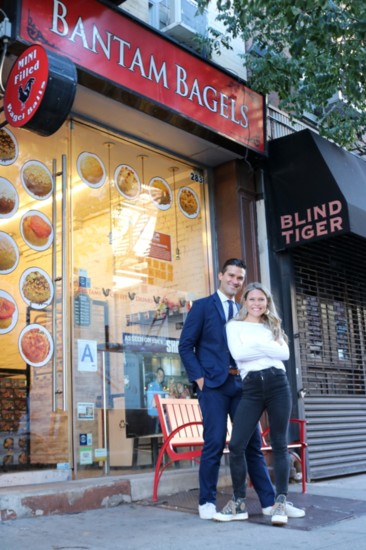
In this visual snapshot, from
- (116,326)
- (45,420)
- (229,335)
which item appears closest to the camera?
(229,335)

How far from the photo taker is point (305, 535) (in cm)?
402

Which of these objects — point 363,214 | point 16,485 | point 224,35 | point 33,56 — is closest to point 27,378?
point 16,485

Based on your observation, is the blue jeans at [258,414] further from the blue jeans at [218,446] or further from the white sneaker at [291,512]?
the white sneaker at [291,512]

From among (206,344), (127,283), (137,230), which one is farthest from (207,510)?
(137,230)

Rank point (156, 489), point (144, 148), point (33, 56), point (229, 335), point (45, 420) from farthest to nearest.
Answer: point (144, 148), point (45, 420), point (156, 489), point (33, 56), point (229, 335)

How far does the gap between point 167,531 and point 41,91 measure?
131 inches

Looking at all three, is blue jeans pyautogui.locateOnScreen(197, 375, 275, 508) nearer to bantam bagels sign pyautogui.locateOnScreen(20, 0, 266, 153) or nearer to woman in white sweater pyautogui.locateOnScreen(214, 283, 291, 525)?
woman in white sweater pyautogui.locateOnScreen(214, 283, 291, 525)

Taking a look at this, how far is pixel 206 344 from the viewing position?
4723 millimetres

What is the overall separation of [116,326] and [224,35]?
4360 millimetres

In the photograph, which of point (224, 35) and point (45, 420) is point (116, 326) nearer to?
point (45, 420)

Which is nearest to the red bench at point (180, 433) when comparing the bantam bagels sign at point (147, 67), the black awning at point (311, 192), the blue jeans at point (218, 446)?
the blue jeans at point (218, 446)

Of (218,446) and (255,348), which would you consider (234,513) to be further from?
(255,348)

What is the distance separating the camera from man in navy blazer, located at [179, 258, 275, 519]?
14.9 feet

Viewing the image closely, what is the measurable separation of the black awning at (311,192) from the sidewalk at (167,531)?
133 inches
